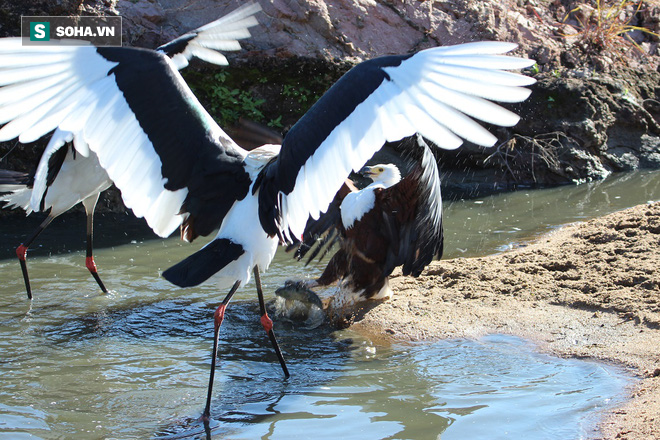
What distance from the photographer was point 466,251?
21.1 feet

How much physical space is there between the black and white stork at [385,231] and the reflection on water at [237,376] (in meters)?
0.48

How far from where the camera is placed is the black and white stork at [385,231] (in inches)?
182

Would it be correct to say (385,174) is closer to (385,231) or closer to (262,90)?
(385,231)

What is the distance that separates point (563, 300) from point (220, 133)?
8.21 feet

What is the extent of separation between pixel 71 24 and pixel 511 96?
6.25 metres

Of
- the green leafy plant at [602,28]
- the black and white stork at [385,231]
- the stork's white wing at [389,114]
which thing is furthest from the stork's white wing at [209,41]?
the green leafy plant at [602,28]

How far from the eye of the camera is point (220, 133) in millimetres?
3781

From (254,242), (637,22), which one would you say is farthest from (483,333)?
(637,22)

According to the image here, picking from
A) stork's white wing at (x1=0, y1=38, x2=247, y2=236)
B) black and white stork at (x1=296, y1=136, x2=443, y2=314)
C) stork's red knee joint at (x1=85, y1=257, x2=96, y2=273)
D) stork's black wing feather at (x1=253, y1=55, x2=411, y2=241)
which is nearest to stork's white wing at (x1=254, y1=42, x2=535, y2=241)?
stork's black wing feather at (x1=253, y1=55, x2=411, y2=241)

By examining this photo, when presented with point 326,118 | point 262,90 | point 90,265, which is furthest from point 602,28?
point 326,118

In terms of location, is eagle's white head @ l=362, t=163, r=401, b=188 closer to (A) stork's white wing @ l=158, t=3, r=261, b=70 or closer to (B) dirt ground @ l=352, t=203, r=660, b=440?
(B) dirt ground @ l=352, t=203, r=660, b=440

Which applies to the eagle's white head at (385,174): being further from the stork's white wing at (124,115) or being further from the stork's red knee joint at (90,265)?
the stork's red knee joint at (90,265)

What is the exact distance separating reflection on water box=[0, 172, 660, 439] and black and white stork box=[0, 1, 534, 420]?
0.31m

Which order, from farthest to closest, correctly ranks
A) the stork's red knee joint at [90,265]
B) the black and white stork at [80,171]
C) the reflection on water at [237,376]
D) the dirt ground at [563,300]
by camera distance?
1. the stork's red knee joint at [90,265]
2. the black and white stork at [80,171]
3. the dirt ground at [563,300]
4. the reflection on water at [237,376]
